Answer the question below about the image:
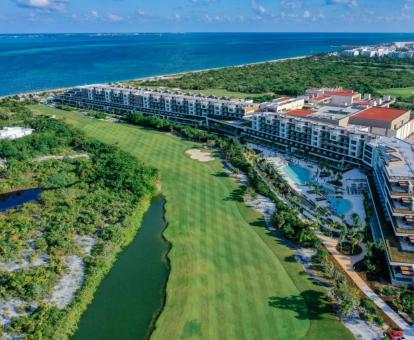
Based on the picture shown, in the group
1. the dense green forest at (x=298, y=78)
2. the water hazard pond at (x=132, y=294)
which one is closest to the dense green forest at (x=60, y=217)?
the water hazard pond at (x=132, y=294)

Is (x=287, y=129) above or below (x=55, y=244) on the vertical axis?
above

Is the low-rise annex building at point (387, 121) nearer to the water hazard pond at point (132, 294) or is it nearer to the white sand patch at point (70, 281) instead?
the water hazard pond at point (132, 294)

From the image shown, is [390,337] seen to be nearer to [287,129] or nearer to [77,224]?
[77,224]

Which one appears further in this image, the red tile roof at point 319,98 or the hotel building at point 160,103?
the red tile roof at point 319,98

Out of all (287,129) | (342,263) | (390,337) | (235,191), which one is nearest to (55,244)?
(235,191)

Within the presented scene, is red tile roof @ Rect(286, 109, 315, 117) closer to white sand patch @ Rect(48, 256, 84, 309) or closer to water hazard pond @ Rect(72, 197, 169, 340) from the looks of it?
water hazard pond @ Rect(72, 197, 169, 340)

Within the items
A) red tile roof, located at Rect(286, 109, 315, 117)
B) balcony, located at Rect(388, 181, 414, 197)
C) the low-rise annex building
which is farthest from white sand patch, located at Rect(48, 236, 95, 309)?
the low-rise annex building
